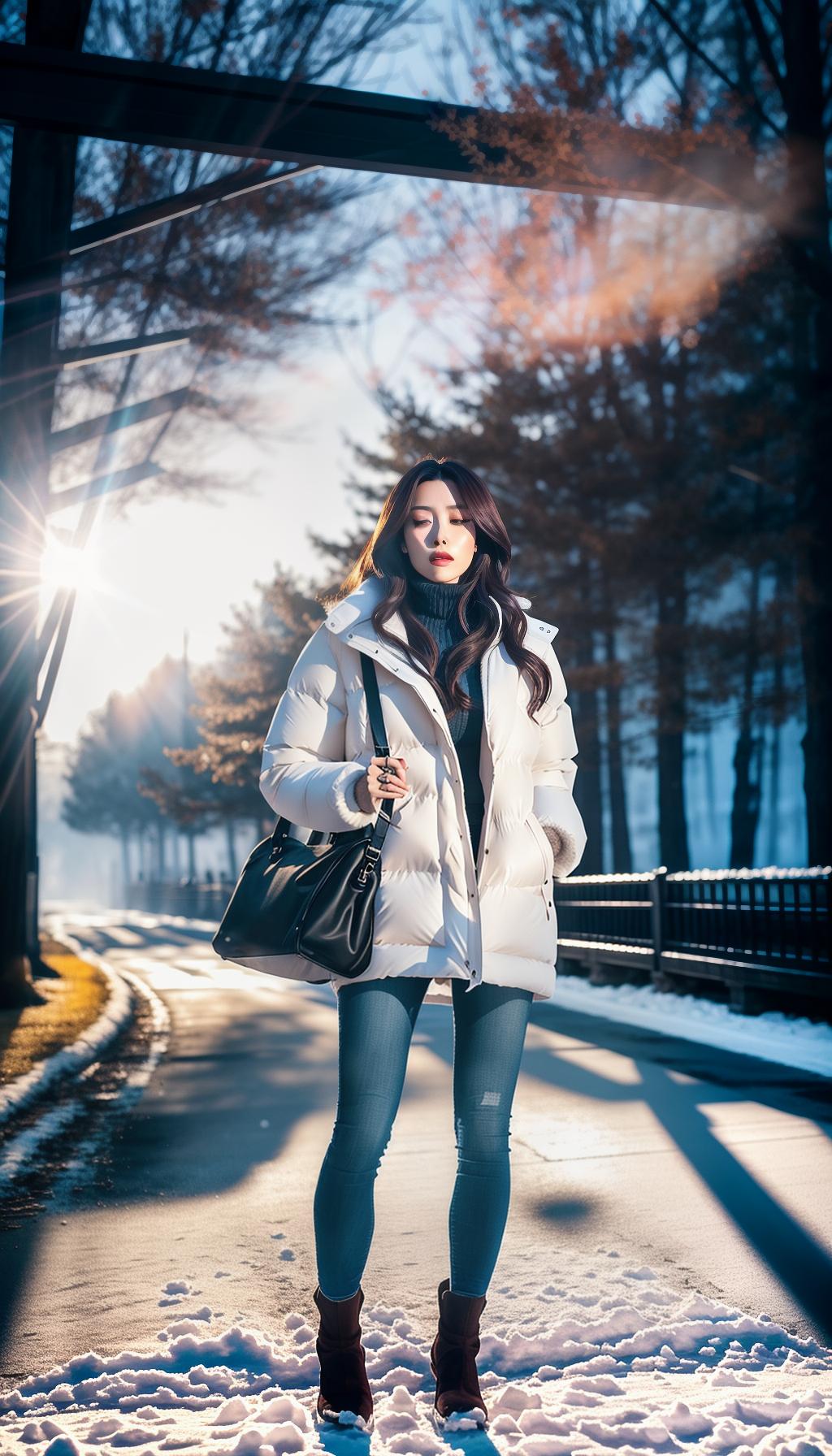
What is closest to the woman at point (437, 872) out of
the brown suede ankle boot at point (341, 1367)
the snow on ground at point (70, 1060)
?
the brown suede ankle boot at point (341, 1367)

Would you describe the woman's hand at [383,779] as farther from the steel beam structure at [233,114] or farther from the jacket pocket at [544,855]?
the steel beam structure at [233,114]

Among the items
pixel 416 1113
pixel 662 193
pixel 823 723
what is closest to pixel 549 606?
pixel 823 723

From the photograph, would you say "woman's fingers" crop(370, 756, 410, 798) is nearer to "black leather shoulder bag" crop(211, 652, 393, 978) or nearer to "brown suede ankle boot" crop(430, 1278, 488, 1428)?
"black leather shoulder bag" crop(211, 652, 393, 978)

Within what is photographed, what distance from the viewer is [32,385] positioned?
40.4 ft

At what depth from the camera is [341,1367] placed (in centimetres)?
302

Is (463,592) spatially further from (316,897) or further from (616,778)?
(616,778)

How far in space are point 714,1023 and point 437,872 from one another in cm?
843

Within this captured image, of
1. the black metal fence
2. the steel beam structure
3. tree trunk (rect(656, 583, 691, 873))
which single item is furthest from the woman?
tree trunk (rect(656, 583, 691, 873))

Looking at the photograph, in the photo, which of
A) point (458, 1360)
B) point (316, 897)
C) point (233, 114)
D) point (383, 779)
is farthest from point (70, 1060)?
point (383, 779)

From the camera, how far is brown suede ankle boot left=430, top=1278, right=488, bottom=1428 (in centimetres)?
299

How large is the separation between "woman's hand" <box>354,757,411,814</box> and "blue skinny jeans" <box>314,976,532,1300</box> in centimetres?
39

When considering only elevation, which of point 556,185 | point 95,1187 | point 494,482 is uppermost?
point 494,482

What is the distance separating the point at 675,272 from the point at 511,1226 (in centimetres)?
1725

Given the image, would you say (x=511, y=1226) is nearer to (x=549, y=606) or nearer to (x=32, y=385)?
(x=32, y=385)
